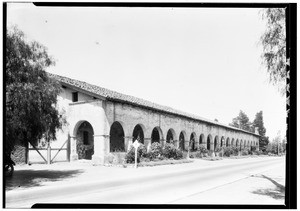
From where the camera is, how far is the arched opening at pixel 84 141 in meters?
23.8

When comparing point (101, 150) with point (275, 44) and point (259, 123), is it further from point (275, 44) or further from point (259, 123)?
point (259, 123)

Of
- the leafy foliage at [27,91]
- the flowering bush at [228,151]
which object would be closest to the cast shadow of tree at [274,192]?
the leafy foliage at [27,91]

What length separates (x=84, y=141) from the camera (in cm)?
2477

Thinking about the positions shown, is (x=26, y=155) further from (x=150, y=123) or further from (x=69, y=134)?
(x=150, y=123)

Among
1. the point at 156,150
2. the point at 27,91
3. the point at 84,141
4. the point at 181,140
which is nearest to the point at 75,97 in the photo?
the point at 84,141

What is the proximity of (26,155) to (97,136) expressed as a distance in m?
4.81

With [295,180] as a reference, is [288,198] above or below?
below

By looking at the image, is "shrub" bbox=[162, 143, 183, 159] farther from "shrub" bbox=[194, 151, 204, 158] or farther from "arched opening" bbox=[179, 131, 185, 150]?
"shrub" bbox=[194, 151, 204, 158]

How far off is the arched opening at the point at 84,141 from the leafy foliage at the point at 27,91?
33.6 feet

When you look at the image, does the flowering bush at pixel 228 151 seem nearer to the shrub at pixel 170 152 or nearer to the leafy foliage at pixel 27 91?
the shrub at pixel 170 152

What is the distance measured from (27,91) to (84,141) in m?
14.1

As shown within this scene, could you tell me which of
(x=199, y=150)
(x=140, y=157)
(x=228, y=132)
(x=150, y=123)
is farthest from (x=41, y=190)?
(x=228, y=132)

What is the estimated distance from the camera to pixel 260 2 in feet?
28.1

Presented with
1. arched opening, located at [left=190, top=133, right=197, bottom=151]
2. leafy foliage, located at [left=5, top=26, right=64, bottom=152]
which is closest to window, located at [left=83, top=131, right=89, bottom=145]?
leafy foliage, located at [left=5, top=26, right=64, bottom=152]
